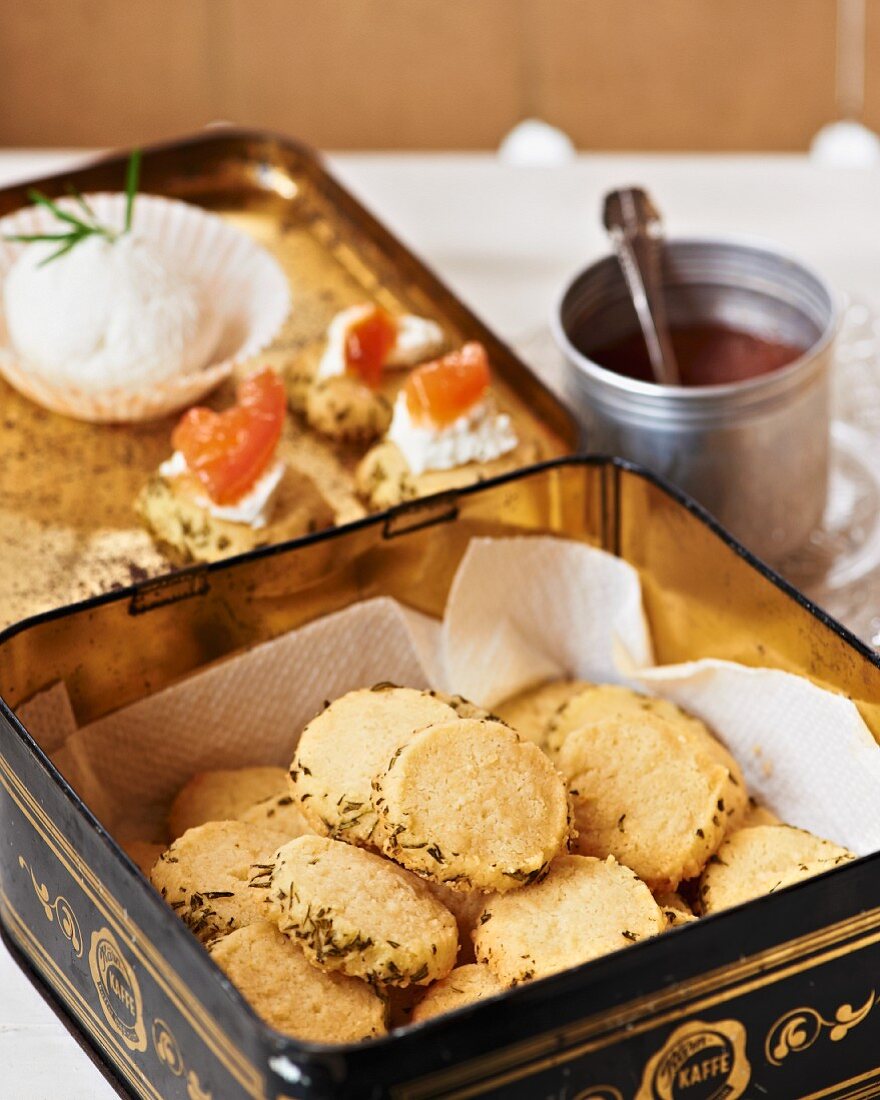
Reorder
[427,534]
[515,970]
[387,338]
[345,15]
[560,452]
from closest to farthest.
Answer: [515,970], [427,534], [560,452], [387,338], [345,15]

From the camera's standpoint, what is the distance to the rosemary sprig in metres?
1.86

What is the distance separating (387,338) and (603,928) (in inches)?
36.3

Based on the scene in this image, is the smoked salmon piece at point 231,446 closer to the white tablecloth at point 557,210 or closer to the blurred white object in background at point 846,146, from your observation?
the white tablecloth at point 557,210

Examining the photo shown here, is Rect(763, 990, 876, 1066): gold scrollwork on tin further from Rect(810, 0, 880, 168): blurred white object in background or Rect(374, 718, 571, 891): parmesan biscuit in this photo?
Rect(810, 0, 880, 168): blurred white object in background

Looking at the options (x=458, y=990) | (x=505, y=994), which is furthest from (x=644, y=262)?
(x=505, y=994)

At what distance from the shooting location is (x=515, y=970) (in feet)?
3.71

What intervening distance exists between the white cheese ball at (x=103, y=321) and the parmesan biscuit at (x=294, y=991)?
860mm

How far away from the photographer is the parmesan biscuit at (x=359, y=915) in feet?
3.66

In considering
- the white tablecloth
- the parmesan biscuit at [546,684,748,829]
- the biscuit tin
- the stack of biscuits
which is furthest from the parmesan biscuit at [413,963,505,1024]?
the white tablecloth

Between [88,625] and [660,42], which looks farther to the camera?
[660,42]

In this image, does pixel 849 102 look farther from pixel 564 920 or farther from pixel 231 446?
pixel 564 920

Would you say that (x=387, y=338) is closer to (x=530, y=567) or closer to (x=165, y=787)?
(x=530, y=567)

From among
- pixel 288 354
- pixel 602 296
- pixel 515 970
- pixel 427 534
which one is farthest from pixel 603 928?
pixel 288 354

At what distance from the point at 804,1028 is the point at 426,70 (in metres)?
3.02
